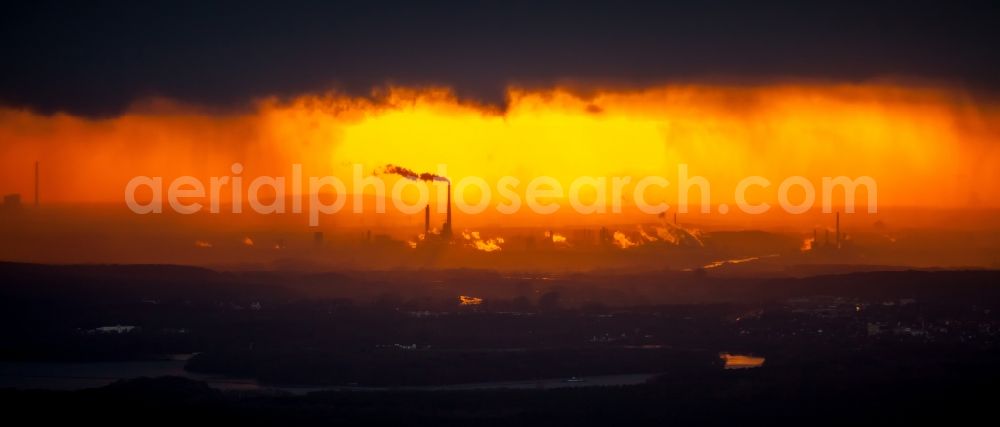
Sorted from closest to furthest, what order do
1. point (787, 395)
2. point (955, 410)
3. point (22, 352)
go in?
point (955, 410) < point (787, 395) < point (22, 352)

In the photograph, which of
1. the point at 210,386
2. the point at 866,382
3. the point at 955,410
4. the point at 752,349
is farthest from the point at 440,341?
the point at 955,410

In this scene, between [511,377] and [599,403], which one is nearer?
[599,403]

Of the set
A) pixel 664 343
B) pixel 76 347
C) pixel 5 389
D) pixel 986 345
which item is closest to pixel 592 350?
pixel 664 343

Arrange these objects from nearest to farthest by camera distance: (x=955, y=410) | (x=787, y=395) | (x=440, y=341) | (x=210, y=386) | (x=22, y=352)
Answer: (x=955, y=410) < (x=787, y=395) < (x=210, y=386) < (x=22, y=352) < (x=440, y=341)

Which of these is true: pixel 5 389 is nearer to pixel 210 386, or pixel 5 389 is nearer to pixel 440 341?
pixel 210 386

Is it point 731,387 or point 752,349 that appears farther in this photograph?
point 752,349

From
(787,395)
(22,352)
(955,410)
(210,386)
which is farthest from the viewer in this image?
(22,352)

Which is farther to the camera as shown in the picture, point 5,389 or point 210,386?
point 210,386

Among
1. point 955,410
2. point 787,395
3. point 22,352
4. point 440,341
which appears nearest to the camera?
point 955,410

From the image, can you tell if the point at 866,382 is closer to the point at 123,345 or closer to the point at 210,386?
the point at 210,386
